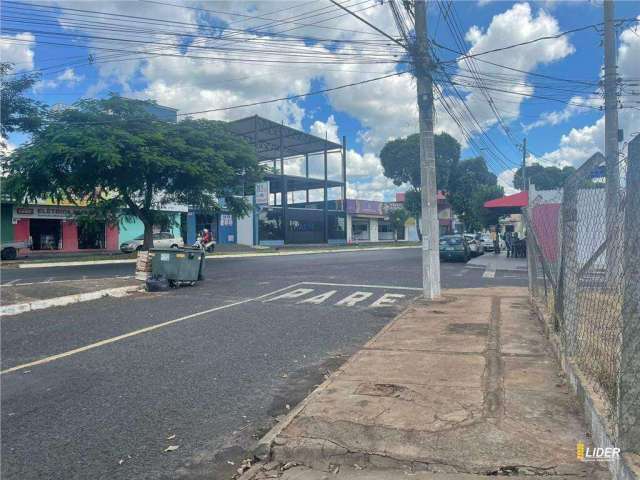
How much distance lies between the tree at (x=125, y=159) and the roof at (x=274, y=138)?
14.5 metres

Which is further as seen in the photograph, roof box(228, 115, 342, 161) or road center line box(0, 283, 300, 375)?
roof box(228, 115, 342, 161)

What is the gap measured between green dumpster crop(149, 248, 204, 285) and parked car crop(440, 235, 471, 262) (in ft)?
49.4

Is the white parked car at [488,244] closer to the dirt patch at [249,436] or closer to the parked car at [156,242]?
the parked car at [156,242]

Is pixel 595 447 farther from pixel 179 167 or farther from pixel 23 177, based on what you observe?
pixel 23 177

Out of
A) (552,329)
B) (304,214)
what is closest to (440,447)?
(552,329)

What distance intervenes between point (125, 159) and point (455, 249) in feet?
56.2

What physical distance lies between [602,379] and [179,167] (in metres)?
23.8

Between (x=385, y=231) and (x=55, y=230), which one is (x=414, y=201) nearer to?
(x=385, y=231)

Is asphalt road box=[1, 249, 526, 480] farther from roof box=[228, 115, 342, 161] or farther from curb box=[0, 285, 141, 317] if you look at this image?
roof box=[228, 115, 342, 161]

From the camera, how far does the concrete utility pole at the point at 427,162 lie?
11062 mm

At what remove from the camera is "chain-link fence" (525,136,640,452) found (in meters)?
→ 2.89

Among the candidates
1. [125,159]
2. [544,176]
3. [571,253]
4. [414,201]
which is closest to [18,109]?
[125,159]
